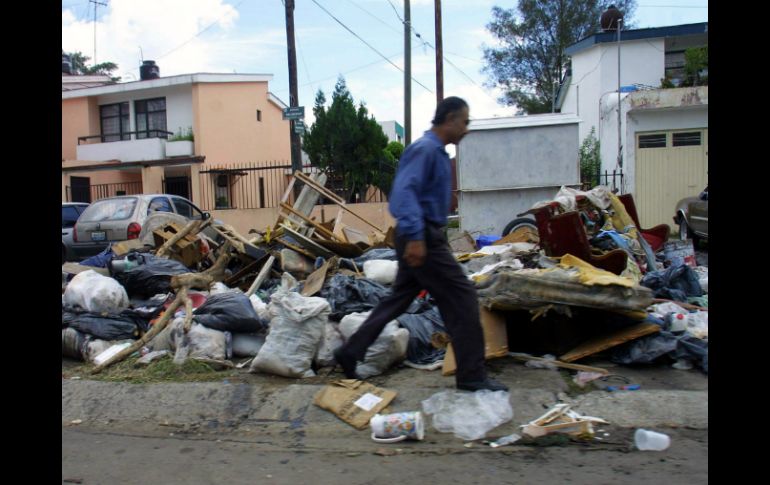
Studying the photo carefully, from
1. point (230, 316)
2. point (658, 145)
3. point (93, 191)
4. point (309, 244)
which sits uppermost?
point (658, 145)

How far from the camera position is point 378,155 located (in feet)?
63.1

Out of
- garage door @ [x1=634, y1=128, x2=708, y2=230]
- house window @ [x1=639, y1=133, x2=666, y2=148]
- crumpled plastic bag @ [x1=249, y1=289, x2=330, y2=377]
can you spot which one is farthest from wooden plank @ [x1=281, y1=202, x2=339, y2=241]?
house window @ [x1=639, y1=133, x2=666, y2=148]

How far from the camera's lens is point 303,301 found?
4324mm

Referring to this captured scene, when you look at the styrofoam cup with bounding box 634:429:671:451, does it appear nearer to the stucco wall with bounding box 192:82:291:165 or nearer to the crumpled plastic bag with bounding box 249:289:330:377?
the crumpled plastic bag with bounding box 249:289:330:377

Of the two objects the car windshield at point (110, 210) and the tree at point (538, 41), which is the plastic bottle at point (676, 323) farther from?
the tree at point (538, 41)

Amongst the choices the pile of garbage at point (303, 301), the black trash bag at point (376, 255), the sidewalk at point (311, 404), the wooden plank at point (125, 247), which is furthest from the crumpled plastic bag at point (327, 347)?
the wooden plank at point (125, 247)

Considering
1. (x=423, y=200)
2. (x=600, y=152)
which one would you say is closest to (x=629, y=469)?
(x=423, y=200)

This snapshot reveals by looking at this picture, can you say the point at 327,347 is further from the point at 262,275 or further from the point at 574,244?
the point at 574,244

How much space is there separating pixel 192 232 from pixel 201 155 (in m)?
16.2

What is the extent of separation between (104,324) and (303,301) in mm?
1992

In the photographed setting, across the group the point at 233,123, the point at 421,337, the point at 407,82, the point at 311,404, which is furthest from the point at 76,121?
the point at 311,404
